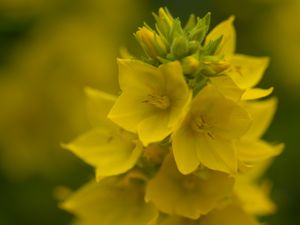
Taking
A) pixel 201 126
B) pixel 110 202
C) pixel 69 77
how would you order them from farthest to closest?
pixel 69 77 → pixel 110 202 → pixel 201 126

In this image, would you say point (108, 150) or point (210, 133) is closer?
point (210, 133)

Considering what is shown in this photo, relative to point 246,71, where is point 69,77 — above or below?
below

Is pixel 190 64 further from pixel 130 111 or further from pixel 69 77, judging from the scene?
pixel 69 77

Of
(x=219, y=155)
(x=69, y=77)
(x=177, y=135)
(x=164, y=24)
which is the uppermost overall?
(x=164, y=24)

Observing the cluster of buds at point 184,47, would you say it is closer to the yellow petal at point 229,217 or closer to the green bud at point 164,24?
the green bud at point 164,24

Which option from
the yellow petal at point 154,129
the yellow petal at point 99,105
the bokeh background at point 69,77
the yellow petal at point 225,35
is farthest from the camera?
the bokeh background at point 69,77

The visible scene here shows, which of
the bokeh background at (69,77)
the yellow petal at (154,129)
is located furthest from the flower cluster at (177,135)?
the bokeh background at (69,77)

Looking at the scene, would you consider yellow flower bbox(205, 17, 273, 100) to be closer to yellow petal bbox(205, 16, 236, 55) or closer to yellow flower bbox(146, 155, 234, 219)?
yellow petal bbox(205, 16, 236, 55)

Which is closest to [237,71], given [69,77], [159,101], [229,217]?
[159,101]

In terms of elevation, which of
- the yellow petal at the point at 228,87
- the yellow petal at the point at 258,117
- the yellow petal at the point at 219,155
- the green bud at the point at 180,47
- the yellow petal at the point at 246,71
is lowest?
the yellow petal at the point at 258,117
